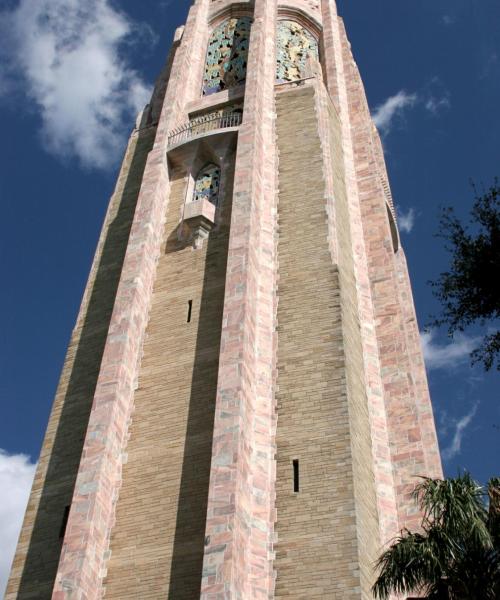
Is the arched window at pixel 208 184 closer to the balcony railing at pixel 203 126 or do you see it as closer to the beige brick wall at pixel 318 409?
the balcony railing at pixel 203 126

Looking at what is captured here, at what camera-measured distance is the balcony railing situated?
22.7 metres

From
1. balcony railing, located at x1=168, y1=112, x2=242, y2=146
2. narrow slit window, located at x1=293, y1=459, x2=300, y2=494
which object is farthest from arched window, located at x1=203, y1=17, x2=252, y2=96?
narrow slit window, located at x1=293, y1=459, x2=300, y2=494

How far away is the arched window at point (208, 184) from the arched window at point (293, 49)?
16.7ft

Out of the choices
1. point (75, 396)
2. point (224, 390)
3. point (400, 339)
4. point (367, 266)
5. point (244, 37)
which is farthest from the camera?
point (244, 37)

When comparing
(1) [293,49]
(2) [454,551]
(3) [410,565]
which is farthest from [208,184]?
(2) [454,551]

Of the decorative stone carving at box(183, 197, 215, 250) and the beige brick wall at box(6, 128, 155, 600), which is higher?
the decorative stone carving at box(183, 197, 215, 250)

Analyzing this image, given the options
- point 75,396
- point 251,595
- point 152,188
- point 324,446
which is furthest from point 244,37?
point 251,595

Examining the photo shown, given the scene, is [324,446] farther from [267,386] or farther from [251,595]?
[251,595]

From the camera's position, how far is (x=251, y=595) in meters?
13.1

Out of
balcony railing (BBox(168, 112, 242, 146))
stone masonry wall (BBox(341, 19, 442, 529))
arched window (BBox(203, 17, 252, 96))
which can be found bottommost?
stone masonry wall (BBox(341, 19, 442, 529))

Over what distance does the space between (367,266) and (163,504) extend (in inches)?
344

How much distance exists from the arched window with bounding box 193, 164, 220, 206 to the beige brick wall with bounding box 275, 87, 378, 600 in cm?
175

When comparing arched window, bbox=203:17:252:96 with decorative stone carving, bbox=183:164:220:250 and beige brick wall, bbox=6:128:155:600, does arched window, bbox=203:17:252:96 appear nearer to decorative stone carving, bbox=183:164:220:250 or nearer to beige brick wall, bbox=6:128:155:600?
beige brick wall, bbox=6:128:155:600

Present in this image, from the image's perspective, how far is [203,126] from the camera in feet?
75.6
